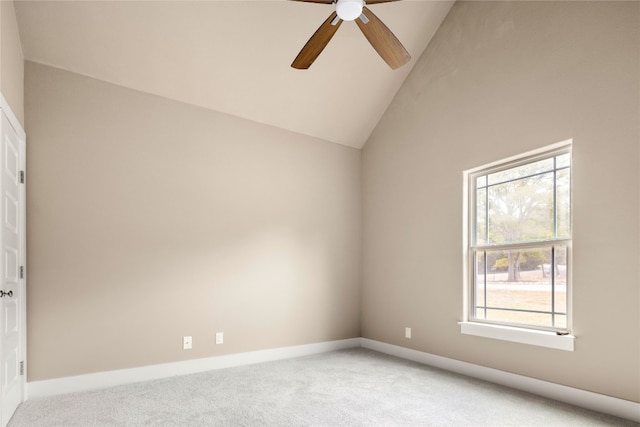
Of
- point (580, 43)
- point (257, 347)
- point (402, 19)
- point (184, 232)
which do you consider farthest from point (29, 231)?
point (580, 43)

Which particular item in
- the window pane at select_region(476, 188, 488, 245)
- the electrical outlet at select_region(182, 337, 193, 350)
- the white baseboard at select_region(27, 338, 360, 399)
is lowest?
the white baseboard at select_region(27, 338, 360, 399)

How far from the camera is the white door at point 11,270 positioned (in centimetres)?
252

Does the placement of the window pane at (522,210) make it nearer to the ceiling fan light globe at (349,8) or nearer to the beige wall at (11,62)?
the ceiling fan light globe at (349,8)

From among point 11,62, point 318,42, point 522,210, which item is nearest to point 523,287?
point 522,210

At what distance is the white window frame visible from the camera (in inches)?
116

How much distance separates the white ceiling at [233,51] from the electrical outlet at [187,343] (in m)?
2.20

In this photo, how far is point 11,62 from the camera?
2.79 m

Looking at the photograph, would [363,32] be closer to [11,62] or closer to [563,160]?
[563,160]

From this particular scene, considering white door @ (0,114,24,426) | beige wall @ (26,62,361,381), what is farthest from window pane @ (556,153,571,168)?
white door @ (0,114,24,426)

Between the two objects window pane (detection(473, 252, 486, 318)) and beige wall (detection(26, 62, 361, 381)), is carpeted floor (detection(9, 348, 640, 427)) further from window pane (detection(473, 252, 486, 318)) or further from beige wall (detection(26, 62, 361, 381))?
window pane (detection(473, 252, 486, 318))

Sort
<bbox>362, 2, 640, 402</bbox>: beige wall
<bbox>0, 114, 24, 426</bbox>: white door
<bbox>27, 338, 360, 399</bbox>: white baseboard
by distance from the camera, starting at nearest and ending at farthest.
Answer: <bbox>0, 114, 24, 426</bbox>: white door < <bbox>362, 2, 640, 402</bbox>: beige wall < <bbox>27, 338, 360, 399</bbox>: white baseboard

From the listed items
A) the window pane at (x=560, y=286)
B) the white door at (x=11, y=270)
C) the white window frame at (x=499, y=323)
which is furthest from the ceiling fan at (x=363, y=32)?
the white door at (x=11, y=270)

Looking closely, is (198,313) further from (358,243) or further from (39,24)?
(39,24)

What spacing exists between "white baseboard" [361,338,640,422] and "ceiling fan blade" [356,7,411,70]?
258 centimetres
